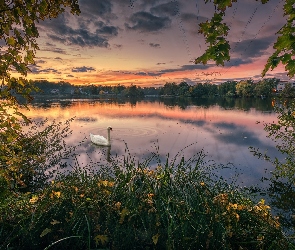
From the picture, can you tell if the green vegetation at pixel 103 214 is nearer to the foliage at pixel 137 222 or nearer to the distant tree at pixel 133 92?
the foliage at pixel 137 222

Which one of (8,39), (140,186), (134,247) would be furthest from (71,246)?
(8,39)

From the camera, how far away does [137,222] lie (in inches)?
148

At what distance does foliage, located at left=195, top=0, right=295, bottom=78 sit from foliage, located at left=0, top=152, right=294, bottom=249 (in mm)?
2178

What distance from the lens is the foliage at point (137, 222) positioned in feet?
10.8

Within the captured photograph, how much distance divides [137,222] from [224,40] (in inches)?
118

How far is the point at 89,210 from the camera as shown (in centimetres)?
381

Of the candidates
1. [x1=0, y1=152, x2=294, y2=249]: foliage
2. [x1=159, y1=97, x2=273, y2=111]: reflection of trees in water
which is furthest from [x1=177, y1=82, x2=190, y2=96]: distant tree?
[x1=0, y1=152, x2=294, y2=249]: foliage

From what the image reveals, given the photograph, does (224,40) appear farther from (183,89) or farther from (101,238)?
(183,89)

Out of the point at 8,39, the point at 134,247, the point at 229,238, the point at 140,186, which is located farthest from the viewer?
the point at 140,186

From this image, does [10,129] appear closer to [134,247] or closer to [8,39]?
[8,39]

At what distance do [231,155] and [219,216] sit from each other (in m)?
18.2

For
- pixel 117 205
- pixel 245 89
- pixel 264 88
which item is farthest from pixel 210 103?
pixel 117 205

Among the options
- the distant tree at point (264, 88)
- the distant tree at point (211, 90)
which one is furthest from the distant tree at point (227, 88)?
the distant tree at point (264, 88)

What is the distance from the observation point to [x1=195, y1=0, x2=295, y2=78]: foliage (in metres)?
2.87
